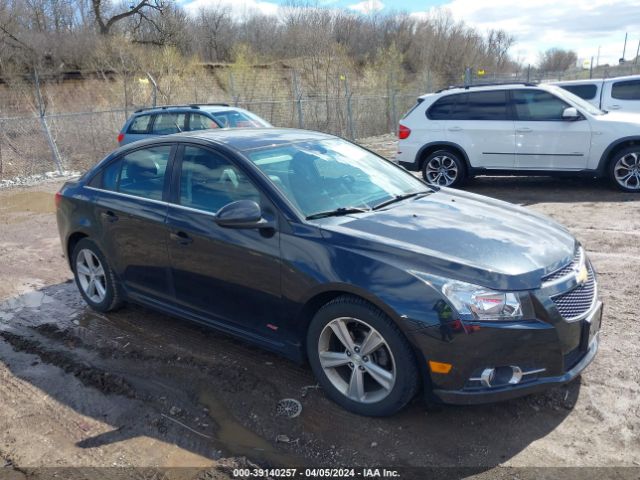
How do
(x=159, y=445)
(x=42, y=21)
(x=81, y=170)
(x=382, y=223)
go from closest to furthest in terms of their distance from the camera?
(x=159, y=445) → (x=382, y=223) → (x=81, y=170) → (x=42, y=21)

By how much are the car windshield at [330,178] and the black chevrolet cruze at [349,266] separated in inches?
0.5

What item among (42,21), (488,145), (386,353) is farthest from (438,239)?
(42,21)

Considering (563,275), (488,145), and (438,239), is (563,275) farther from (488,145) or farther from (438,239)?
(488,145)

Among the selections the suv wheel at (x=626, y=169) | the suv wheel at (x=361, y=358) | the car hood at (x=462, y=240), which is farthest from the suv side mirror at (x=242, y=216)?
the suv wheel at (x=626, y=169)

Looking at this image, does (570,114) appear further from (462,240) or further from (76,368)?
(76,368)

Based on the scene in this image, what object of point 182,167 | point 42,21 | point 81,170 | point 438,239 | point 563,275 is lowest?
point 81,170

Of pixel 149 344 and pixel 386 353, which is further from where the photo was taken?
pixel 149 344

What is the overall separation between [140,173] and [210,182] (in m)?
0.91

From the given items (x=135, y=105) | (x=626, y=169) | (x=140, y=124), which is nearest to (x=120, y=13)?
(x=135, y=105)

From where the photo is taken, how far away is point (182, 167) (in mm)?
4078

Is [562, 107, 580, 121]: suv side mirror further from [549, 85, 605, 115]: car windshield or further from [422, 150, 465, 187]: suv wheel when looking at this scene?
[422, 150, 465, 187]: suv wheel

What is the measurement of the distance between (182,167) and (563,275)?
8.97 ft

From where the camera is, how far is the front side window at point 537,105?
9.03m

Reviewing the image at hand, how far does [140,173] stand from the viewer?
447cm
